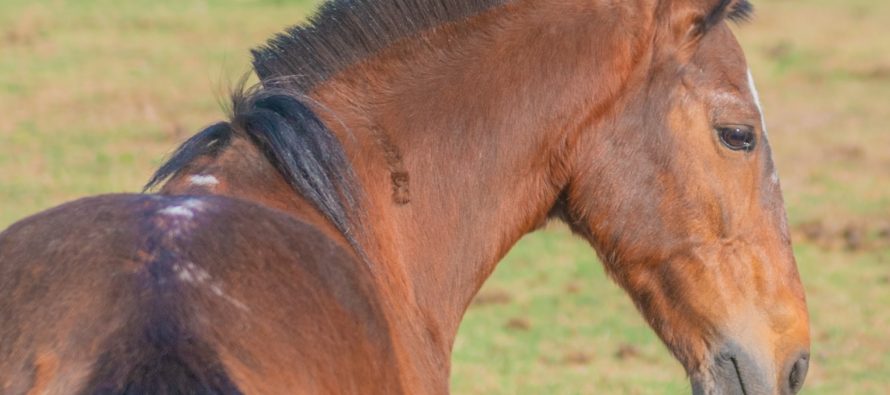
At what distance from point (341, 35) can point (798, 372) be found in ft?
5.03

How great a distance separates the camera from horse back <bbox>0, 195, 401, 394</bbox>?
2.28m

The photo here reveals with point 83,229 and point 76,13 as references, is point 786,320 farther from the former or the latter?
point 76,13

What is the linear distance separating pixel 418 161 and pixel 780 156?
895 cm

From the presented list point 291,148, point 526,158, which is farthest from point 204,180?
point 526,158

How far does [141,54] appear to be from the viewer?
46.1 feet

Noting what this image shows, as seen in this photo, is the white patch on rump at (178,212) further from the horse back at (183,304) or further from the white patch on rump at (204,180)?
the white patch on rump at (204,180)

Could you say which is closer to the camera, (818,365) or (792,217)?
(818,365)

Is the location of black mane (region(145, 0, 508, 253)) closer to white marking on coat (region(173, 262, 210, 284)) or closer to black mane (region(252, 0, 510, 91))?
black mane (region(252, 0, 510, 91))

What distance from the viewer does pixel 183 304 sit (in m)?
2.39

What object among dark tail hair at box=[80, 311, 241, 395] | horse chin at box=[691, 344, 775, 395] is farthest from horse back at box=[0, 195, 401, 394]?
horse chin at box=[691, 344, 775, 395]

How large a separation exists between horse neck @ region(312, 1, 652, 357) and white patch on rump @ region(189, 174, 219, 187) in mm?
448

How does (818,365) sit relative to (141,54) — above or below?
below

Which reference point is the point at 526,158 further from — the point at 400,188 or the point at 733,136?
the point at 733,136

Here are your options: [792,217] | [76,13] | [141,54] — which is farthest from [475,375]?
[76,13]
